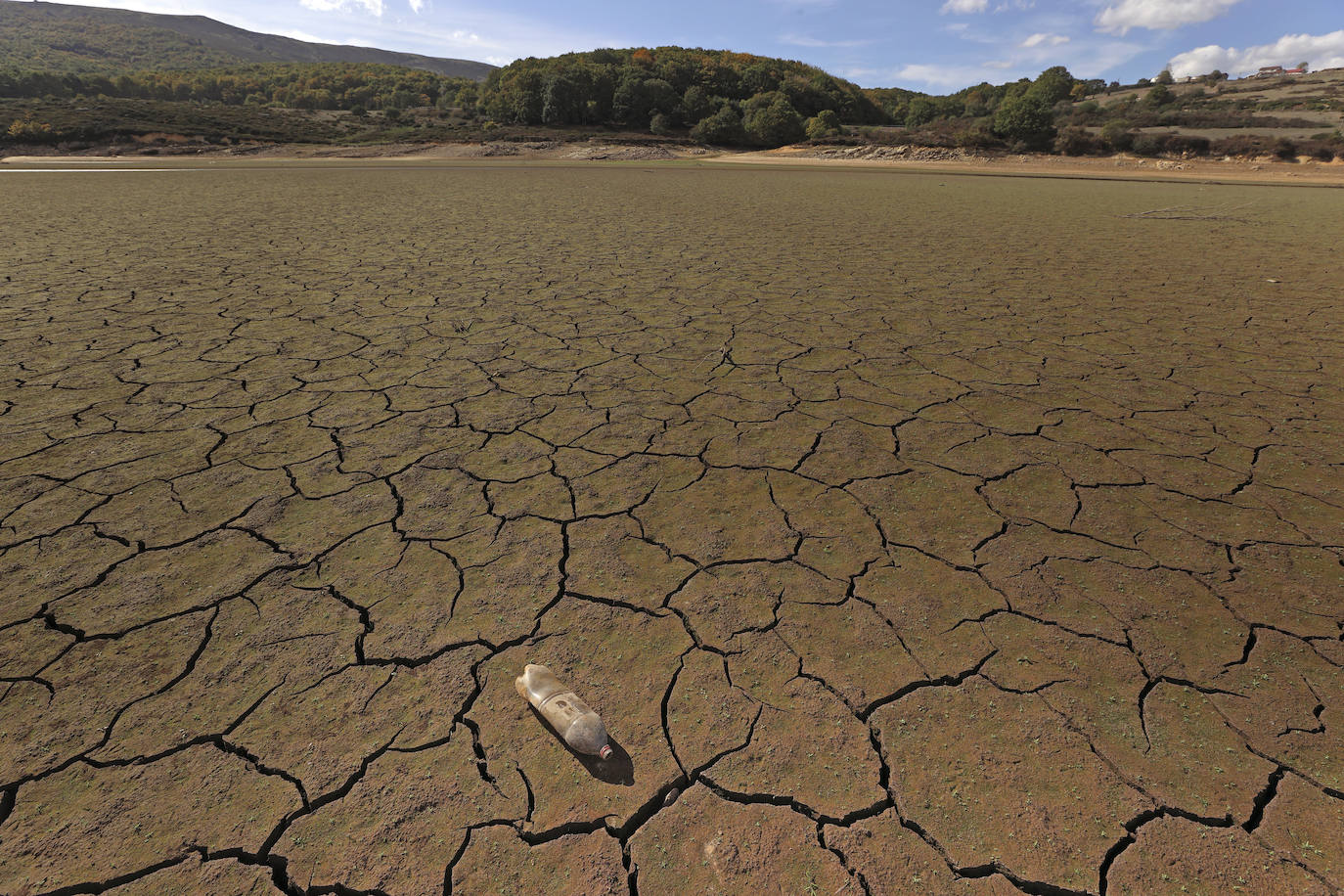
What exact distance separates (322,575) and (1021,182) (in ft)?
70.6

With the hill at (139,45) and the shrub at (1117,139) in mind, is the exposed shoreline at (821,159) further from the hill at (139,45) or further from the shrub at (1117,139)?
the hill at (139,45)

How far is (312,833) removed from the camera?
1244mm

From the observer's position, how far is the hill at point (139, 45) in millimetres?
81688

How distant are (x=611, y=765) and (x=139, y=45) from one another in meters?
151

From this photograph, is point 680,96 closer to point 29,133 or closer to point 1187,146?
point 1187,146

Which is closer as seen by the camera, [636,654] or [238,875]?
[238,875]

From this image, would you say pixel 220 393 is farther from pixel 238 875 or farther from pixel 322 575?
pixel 238 875

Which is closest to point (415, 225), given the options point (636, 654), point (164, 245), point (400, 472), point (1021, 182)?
point (164, 245)

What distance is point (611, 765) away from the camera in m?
1.40

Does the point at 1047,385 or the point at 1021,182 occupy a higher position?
the point at 1021,182

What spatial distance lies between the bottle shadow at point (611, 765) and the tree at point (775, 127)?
41.2 m

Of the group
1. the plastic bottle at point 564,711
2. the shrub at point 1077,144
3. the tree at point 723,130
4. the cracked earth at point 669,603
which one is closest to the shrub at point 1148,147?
the shrub at point 1077,144

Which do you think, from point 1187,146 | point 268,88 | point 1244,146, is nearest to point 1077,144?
point 1187,146

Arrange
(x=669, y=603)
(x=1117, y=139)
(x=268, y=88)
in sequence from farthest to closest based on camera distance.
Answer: (x=268, y=88) → (x=1117, y=139) → (x=669, y=603)
